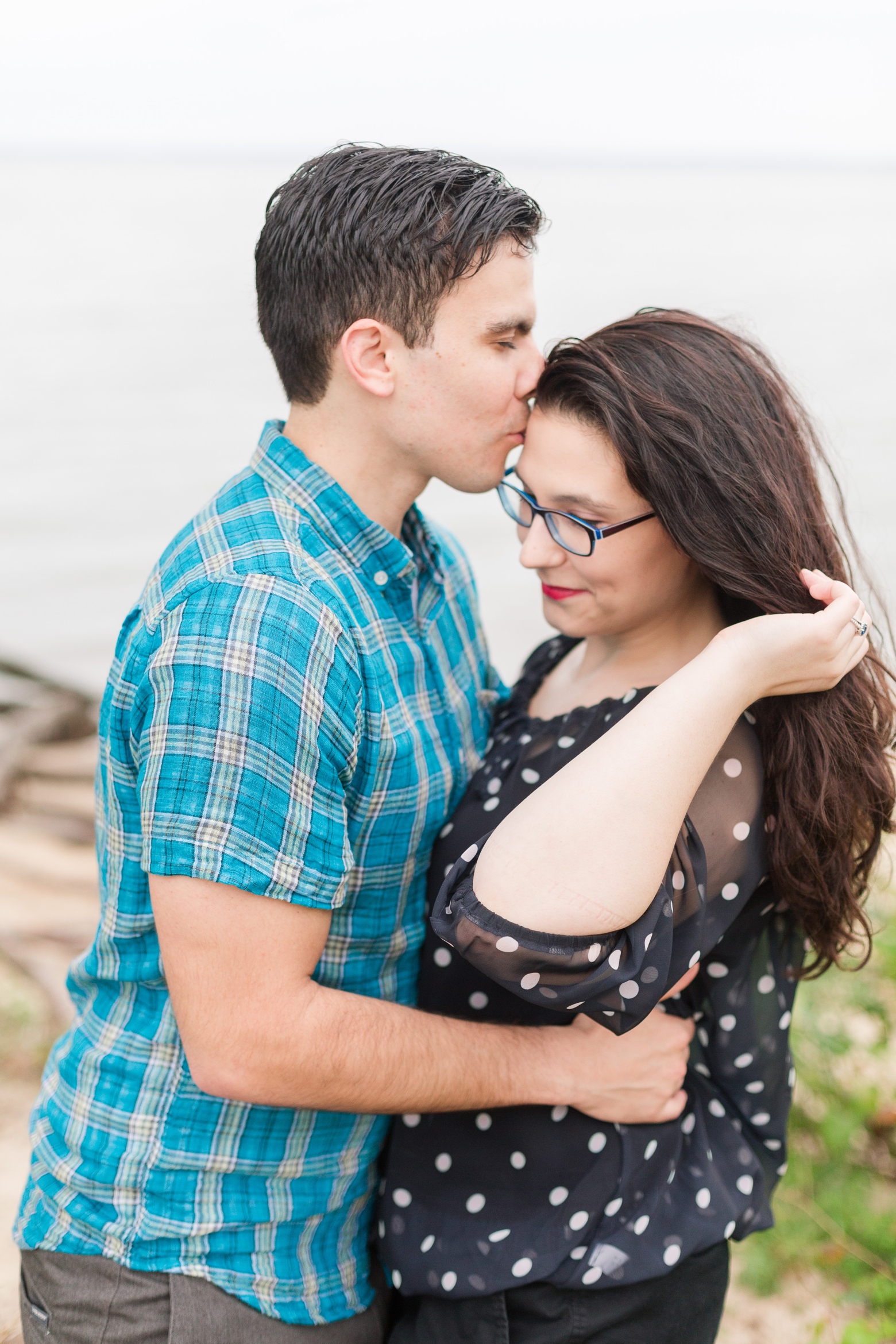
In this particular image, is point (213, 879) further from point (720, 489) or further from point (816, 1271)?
point (816, 1271)

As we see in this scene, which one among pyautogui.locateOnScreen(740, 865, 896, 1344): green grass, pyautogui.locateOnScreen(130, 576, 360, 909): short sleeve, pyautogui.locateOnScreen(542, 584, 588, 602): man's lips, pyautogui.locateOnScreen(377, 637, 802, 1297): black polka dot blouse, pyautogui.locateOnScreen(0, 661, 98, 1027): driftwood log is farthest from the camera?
pyautogui.locateOnScreen(0, 661, 98, 1027): driftwood log

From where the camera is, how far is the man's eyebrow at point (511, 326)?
1864 millimetres

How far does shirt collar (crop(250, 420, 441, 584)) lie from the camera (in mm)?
1808

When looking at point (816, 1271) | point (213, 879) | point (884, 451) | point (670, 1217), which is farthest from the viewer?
point (884, 451)

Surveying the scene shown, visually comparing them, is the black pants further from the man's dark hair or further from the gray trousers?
the man's dark hair

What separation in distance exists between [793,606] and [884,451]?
1066cm

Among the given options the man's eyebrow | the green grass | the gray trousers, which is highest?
the man's eyebrow

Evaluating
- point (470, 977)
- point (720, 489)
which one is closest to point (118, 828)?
point (470, 977)

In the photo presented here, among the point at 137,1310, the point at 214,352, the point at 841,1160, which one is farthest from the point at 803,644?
the point at 214,352

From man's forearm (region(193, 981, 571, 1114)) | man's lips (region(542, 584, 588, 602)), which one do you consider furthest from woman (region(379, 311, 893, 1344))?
man's forearm (region(193, 981, 571, 1114))

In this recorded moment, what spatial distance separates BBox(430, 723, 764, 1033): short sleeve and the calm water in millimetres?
787

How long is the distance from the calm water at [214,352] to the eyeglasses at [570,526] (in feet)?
1.64

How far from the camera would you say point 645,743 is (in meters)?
1.51

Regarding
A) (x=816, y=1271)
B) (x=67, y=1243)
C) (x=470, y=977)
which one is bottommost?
(x=816, y=1271)
